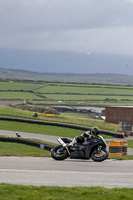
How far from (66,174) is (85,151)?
16.0 feet

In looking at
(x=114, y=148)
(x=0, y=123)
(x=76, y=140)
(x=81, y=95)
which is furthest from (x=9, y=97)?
(x=76, y=140)

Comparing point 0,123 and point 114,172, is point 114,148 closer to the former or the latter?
point 114,172

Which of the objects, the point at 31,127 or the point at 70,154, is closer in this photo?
the point at 70,154

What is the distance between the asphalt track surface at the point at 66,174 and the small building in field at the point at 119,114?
5532 centimetres

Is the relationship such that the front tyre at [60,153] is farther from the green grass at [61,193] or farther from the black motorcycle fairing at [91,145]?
the green grass at [61,193]

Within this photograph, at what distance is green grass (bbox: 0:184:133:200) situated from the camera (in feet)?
35.6

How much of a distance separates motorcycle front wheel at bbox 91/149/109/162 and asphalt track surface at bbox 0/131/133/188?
1.01 metres

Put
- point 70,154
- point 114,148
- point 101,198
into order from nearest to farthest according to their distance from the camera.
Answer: point 101,198, point 70,154, point 114,148

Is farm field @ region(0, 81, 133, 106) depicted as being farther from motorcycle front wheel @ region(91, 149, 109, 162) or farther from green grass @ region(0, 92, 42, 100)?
motorcycle front wheel @ region(91, 149, 109, 162)

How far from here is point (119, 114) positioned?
73.2 meters

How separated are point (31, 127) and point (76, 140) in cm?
3276

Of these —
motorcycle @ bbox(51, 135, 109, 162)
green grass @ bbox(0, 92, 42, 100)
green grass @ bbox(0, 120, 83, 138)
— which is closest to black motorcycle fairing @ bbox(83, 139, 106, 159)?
motorcycle @ bbox(51, 135, 109, 162)

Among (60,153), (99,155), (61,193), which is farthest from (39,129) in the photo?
(61,193)

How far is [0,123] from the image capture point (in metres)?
52.4
